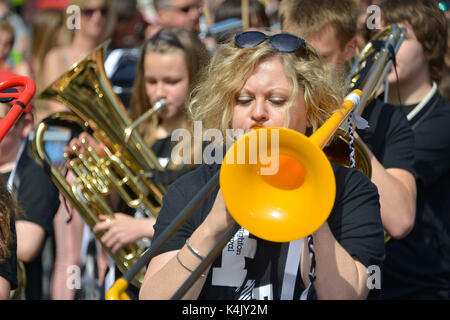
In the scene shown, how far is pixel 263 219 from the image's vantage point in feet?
6.89

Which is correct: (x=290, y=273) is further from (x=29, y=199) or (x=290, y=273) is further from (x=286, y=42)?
(x=29, y=199)

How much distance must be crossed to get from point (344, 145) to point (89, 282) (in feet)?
7.67

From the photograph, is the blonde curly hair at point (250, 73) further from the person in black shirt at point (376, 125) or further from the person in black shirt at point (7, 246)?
the person in black shirt at point (7, 246)

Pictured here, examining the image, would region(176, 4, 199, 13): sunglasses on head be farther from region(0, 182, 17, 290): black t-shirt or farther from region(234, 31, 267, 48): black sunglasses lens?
region(0, 182, 17, 290): black t-shirt

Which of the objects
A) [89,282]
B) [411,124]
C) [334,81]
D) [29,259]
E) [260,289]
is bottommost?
[89,282]

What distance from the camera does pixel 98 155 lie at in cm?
396

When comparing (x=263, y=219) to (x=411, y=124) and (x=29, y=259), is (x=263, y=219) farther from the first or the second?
(x=29, y=259)

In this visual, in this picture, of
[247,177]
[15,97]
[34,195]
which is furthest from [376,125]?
[34,195]

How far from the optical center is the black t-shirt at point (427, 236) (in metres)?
3.27

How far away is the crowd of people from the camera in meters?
2.29

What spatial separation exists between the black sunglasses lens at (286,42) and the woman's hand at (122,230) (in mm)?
1464

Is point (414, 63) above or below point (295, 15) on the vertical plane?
below

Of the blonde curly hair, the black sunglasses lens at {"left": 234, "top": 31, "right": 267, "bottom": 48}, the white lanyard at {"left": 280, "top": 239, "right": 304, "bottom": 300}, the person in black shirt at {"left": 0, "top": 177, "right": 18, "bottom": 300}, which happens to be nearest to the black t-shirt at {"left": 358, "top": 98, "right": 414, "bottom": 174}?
the blonde curly hair
